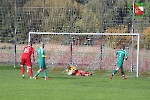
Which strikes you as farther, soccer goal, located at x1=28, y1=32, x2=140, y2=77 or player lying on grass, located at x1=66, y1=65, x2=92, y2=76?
soccer goal, located at x1=28, y1=32, x2=140, y2=77

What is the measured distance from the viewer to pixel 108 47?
1321 inches

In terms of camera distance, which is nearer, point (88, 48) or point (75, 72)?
point (75, 72)

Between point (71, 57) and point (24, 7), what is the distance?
217 inches

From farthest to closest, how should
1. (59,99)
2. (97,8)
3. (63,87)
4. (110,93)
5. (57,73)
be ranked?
(97,8) → (57,73) → (63,87) → (110,93) → (59,99)

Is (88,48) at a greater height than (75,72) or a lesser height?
greater

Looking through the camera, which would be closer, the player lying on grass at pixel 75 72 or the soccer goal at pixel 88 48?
the player lying on grass at pixel 75 72

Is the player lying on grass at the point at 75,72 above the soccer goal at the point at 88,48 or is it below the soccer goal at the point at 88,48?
below

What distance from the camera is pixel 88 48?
3419 centimetres

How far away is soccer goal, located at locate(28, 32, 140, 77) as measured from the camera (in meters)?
32.6

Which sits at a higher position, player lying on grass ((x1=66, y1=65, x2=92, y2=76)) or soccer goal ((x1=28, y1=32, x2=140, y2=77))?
soccer goal ((x1=28, y1=32, x2=140, y2=77))

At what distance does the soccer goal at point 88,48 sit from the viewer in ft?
107

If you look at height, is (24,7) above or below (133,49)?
above

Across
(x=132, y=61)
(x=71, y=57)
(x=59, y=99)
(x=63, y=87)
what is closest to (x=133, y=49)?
(x=132, y=61)

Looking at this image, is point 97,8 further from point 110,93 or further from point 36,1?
point 110,93
